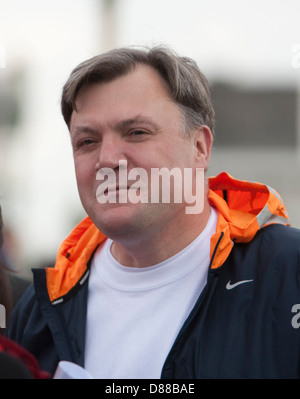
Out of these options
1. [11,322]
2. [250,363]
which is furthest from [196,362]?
[11,322]

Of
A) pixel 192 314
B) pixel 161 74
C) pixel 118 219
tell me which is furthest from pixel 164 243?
pixel 161 74

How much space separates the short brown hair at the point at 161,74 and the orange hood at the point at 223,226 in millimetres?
323

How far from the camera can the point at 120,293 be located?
7.73 ft

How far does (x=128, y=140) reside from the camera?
226 centimetres

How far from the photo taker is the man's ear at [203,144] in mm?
2475

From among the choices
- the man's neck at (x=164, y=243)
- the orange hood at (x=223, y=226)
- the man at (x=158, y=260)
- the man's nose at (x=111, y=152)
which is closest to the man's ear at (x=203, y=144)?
the man at (x=158, y=260)

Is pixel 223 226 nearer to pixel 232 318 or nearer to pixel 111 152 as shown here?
pixel 232 318

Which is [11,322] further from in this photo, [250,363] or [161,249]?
[250,363]

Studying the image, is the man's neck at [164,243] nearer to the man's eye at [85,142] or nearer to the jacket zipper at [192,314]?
the jacket zipper at [192,314]

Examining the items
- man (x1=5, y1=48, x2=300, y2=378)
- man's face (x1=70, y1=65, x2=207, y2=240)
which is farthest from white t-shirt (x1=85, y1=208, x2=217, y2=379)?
man's face (x1=70, y1=65, x2=207, y2=240)

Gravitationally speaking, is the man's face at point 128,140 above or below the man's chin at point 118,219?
above

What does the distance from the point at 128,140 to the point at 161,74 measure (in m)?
0.34
